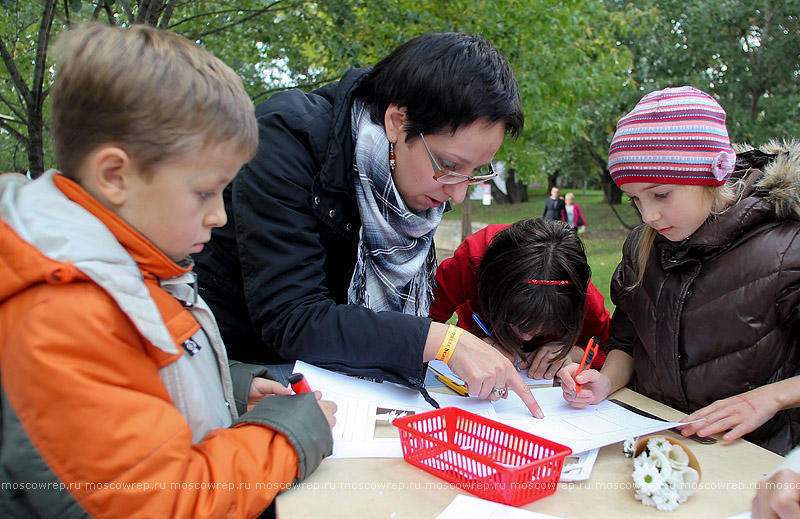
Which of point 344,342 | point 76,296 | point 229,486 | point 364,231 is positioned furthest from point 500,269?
point 76,296

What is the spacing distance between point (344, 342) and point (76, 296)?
77cm

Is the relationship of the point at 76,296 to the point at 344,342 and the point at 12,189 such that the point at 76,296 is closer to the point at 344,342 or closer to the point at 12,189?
the point at 12,189

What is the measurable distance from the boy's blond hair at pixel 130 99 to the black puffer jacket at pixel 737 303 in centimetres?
138

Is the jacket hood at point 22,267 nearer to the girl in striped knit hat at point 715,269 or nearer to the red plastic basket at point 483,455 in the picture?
the red plastic basket at point 483,455

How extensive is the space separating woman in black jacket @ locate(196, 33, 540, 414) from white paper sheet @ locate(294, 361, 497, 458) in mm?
53

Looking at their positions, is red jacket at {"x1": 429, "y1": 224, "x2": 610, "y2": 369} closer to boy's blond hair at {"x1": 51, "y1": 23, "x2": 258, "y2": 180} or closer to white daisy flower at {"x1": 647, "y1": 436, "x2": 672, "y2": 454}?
white daisy flower at {"x1": 647, "y1": 436, "x2": 672, "y2": 454}

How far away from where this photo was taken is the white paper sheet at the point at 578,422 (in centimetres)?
153

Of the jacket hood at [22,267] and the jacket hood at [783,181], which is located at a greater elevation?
the jacket hood at [783,181]

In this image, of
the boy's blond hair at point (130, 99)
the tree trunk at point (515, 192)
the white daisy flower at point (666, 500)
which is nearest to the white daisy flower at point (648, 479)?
the white daisy flower at point (666, 500)

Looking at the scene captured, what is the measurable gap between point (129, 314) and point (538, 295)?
1.37 meters

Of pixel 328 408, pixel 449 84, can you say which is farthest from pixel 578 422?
pixel 449 84

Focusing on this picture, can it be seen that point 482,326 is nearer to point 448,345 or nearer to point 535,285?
point 535,285

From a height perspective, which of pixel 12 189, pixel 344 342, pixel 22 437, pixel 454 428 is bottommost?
pixel 454 428

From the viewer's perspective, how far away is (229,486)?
1.12 m
